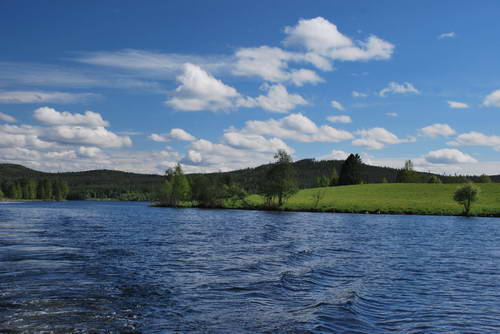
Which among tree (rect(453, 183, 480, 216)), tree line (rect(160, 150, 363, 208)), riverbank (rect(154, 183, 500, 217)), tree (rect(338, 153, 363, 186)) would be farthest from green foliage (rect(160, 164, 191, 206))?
tree (rect(453, 183, 480, 216))

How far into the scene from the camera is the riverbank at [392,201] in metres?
89.8

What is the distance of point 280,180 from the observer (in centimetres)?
10269

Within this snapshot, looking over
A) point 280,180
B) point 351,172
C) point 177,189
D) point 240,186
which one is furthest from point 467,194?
point 177,189

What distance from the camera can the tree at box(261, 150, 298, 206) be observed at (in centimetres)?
10300

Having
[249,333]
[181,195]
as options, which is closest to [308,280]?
[249,333]

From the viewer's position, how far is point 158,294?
16.5 m

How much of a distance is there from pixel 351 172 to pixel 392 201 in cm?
6166

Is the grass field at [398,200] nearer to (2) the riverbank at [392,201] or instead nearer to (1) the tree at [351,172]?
(2) the riverbank at [392,201]

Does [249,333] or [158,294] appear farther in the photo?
[158,294]

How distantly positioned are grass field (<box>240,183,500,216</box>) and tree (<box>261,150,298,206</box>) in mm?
4586

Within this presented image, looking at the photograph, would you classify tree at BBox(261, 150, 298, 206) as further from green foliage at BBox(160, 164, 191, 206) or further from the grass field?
green foliage at BBox(160, 164, 191, 206)

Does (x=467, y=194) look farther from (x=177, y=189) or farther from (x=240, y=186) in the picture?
(x=177, y=189)

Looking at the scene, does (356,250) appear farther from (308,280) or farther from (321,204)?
(321,204)

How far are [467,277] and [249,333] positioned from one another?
14.8 m
